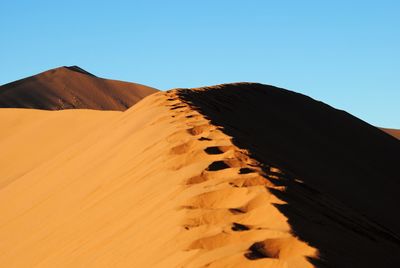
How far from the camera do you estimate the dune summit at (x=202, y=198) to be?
12.7 feet

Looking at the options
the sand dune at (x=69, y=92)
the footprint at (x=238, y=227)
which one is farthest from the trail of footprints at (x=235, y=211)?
the sand dune at (x=69, y=92)

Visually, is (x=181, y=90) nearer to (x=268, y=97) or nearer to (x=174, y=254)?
(x=268, y=97)

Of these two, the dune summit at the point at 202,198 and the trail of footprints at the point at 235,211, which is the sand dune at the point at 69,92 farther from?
the trail of footprints at the point at 235,211

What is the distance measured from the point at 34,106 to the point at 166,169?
175ft

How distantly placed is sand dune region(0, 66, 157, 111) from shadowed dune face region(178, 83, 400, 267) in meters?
43.0

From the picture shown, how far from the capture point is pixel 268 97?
1566 cm

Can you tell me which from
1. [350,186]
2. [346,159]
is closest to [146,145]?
[350,186]

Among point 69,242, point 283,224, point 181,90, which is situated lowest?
point 69,242

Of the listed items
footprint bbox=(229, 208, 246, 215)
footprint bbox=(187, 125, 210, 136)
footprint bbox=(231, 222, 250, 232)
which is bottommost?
footprint bbox=(231, 222, 250, 232)

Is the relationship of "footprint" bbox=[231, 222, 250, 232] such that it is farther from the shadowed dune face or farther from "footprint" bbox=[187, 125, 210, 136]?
"footprint" bbox=[187, 125, 210, 136]

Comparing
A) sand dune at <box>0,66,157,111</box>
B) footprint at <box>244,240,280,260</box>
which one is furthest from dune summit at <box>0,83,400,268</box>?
sand dune at <box>0,66,157,111</box>

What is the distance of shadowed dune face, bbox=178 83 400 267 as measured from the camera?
419 cm

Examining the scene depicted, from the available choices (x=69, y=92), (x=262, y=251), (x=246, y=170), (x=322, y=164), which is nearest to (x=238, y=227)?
(x=262, y=251)

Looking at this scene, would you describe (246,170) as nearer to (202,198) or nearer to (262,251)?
(202,198)
